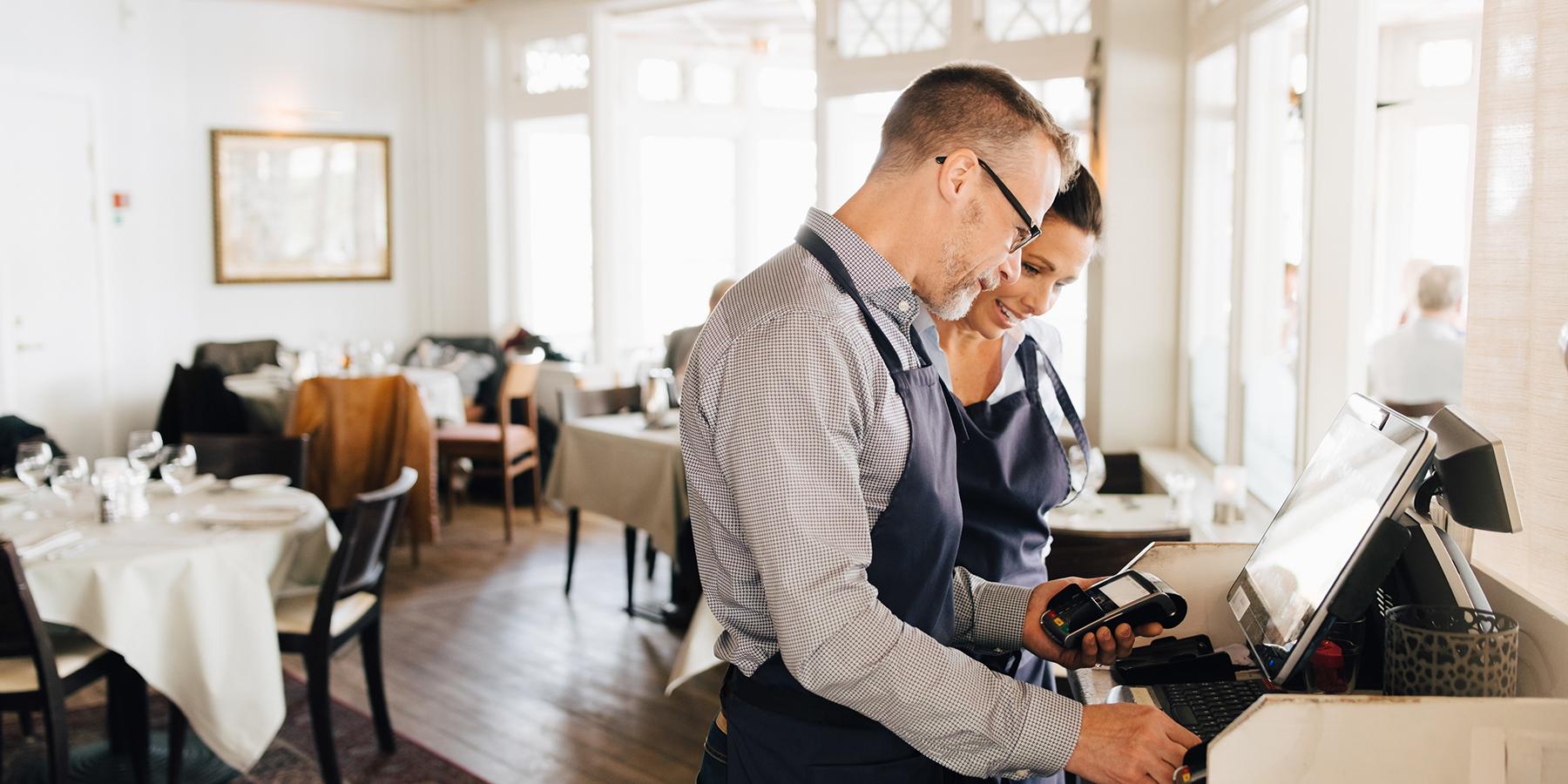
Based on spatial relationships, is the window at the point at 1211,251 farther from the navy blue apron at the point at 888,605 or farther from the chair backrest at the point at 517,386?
the chair backrest at the point at 517,386

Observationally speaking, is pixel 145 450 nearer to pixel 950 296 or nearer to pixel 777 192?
pixel 950 296

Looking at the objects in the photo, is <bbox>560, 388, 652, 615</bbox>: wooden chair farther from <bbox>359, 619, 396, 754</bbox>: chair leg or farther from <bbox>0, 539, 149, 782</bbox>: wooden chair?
<bbox>0, 539, 149, 782</bbox>: wooden chair

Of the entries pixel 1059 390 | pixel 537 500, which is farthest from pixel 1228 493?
pixel 537 500

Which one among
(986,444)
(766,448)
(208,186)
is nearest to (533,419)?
(208,186)

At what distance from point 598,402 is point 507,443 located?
56.3 inches

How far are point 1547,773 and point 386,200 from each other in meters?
8.47

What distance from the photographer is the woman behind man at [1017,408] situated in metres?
1.92

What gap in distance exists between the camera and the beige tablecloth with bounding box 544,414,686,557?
4738 mm

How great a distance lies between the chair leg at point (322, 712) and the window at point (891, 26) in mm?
3815

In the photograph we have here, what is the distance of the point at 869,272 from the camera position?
56.4 inches

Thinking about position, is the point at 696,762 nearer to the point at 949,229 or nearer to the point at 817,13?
the point at 949,229

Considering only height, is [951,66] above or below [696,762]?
above

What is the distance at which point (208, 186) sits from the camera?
26.6ft

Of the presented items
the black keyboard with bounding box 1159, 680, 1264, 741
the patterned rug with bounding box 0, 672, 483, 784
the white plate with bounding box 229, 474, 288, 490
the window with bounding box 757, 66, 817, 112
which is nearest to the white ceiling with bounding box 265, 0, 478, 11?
the window with bounding box 757, 66, 817, 112
